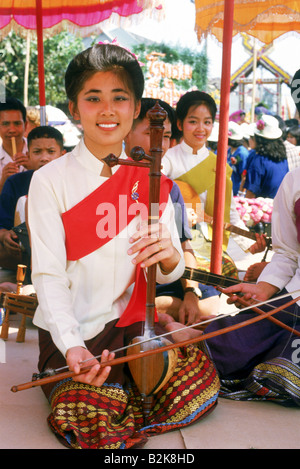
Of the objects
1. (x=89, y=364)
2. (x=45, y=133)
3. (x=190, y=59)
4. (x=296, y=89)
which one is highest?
(x=190, y=59)

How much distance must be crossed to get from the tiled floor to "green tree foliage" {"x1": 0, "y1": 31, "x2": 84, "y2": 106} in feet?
41.5

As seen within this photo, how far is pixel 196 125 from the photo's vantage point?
13.1 feet

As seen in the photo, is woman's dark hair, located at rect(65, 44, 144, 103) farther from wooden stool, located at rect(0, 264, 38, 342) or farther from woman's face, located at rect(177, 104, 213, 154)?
woman's face, located at rect(177, 104, 213, 154)

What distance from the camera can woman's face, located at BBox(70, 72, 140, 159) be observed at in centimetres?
216

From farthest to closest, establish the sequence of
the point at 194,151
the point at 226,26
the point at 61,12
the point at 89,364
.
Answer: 1. the point at 61,12
2. the point at 194,151
3. the point at 226,26
4. the point at 89,364

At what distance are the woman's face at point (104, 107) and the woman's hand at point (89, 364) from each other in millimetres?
811

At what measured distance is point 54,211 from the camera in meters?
2.16

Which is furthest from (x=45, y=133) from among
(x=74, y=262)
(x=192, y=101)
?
(x=74, y=262)

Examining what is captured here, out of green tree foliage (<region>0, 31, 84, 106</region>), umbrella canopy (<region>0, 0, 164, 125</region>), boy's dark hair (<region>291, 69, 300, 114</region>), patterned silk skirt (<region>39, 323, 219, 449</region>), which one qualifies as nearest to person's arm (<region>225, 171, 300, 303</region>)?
boy's dark hair (<region>291, 69, 300, 114</region>)

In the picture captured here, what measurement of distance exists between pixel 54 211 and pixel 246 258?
4.37 metres

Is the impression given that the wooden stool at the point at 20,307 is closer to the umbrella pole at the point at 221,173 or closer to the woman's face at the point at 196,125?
the umbrella pole at the point at 221,173

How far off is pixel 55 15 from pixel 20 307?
319 centimetres

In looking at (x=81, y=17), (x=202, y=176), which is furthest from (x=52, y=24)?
(x=202, y=176)

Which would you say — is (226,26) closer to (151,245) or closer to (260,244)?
(260,244)
